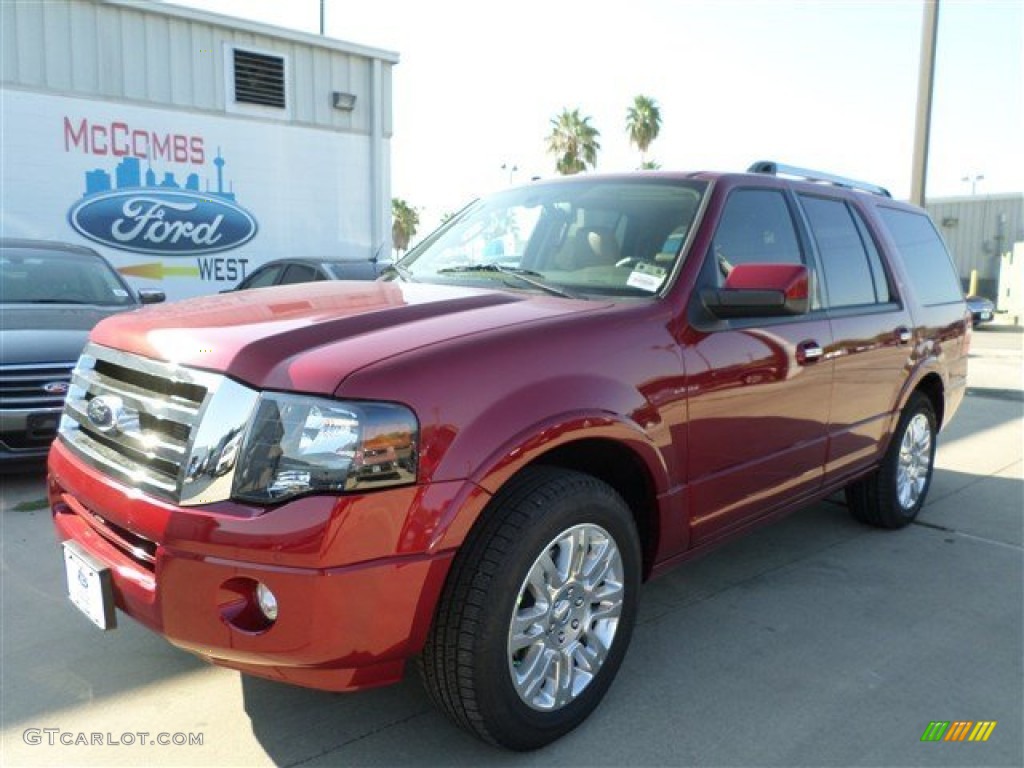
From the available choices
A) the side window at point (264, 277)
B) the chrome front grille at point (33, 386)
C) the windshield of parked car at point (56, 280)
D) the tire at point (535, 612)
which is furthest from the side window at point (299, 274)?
the tire at point (535, 612)

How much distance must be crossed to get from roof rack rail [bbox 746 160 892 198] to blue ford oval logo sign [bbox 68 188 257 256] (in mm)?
9861

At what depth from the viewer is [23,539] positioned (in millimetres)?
4254

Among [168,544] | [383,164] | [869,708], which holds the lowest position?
[869,708]

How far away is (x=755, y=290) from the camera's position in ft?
9.61

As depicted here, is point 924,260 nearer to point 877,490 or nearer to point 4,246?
point 877,490

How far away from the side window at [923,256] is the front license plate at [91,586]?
420 centimetres

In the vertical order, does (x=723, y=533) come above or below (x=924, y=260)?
below

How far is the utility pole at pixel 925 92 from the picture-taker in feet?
37.4

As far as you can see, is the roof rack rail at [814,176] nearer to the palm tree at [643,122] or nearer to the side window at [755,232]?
the side window at [755,232]

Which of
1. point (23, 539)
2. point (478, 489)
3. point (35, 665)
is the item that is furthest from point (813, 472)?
point (23, 539)

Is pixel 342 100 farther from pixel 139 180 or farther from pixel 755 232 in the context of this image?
pixel 755 232

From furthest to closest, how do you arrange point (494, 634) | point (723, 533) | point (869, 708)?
point (723, 533)
point (869, 708)
point (494, 634)

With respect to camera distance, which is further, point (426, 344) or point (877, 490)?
point (877, 490)

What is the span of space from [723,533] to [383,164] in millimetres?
11799
